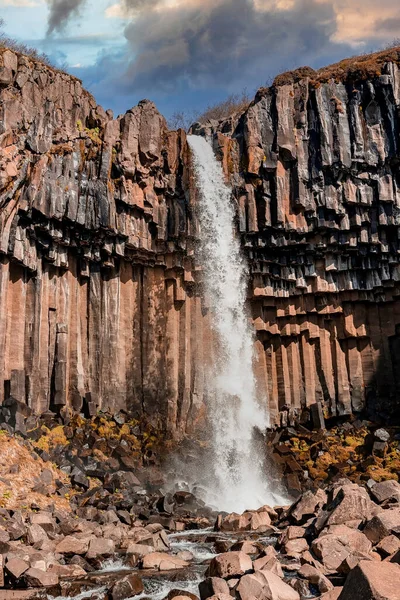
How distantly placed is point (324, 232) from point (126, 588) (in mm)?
18546

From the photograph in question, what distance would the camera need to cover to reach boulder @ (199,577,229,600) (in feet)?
29.2

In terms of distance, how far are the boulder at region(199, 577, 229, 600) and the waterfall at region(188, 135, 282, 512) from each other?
47.3 ft

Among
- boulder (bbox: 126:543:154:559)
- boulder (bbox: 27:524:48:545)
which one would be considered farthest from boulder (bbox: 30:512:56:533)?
boulder (bbox: 126:543:154:559)

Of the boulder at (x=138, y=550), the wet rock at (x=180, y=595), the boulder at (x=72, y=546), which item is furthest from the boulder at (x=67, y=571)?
the wet rock at (x=180, y=595)

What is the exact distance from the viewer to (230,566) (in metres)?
9.93

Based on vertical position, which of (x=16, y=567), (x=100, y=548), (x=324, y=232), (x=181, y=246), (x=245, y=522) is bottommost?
(x=245, y=522)

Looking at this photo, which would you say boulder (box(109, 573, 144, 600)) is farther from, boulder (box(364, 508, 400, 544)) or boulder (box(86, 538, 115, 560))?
boulder (box(364, 508, 400, 544))

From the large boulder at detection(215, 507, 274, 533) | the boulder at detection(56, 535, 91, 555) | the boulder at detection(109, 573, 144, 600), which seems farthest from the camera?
the large boulder at detection(215, 507, 274, 533)

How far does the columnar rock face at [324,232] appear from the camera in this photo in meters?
25.3

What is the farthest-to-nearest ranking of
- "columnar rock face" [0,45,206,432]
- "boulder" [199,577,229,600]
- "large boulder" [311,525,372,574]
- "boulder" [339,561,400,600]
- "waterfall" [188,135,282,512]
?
"waterfall" [188,135,282,512]
"columnar rock face" [0,45,206,432]
"large boulder" [311,525,372,574]
"boulder" [199,577,229,600]
"boulder" [339,561,400,600]

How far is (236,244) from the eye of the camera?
1002 inches

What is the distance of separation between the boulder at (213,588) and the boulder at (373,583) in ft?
9.32

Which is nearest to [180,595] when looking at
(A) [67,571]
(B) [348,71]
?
(A) [67,571]

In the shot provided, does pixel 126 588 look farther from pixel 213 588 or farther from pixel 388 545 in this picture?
pixel 388 545
